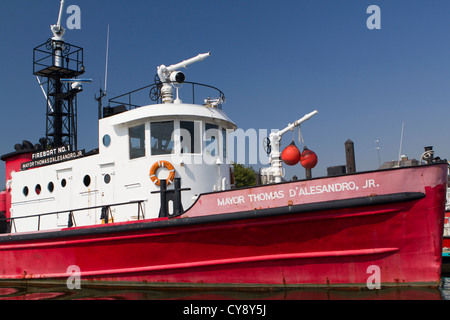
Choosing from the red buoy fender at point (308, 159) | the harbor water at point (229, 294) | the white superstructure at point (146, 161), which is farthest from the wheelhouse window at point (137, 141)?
the red buoy fender at point (308, 159)

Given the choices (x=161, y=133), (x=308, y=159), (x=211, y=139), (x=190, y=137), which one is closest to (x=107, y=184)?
(x=161, y=133)

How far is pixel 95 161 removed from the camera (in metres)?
8.90

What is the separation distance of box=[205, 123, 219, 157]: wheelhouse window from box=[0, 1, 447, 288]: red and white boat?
0.10ft

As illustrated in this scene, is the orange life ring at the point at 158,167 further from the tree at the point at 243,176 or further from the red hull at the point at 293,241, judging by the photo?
the tree at the point at 243,176

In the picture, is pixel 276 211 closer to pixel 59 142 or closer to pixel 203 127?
pixel 203 127

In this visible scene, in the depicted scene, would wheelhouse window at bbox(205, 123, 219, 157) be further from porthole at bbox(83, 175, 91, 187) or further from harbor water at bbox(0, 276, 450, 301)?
harbor water at bbox(0, 276, 450, 301)

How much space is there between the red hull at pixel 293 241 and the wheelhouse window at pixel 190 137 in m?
1.55

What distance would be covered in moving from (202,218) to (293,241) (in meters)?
1.50

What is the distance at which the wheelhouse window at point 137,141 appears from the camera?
8.38 m

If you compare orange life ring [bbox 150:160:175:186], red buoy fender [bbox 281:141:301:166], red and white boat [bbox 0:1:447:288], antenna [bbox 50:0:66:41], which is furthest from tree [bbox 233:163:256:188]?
orange life ring [bbox 150:160:175:186]

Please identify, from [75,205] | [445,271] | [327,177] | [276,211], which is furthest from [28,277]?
[445,271]

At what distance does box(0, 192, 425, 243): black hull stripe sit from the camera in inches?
243

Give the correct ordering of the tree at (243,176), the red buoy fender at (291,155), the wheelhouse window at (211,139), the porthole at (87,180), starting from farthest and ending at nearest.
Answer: the tree at (243,176) → the red buoy fender at (291,155) → the porthole at (87,180) → the wheelhouse window at (211,139)

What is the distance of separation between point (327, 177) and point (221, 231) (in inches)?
74.8
